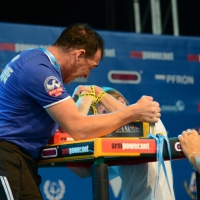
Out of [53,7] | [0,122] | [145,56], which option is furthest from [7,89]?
[53,7]

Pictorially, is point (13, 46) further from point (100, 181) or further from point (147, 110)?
point (100, 181)

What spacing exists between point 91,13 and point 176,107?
6.52ft

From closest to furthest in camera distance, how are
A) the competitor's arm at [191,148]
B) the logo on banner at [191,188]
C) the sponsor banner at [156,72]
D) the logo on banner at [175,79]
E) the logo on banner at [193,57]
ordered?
the competitor's arm at [191,148] < the sponsor banner at [156,72] < the logo on banner at [191,188] < the logo on banner at [175,79] < the logo on banner at [193,57]

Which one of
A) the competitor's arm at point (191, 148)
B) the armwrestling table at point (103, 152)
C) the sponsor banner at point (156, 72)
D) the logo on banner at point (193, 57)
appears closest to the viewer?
the armwrestling table at point (103, 152)

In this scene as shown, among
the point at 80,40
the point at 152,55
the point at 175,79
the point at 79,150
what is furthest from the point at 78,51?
the point at 175,79

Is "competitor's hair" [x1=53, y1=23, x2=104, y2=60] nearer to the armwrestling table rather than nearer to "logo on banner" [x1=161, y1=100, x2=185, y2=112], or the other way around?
the armwrestling table

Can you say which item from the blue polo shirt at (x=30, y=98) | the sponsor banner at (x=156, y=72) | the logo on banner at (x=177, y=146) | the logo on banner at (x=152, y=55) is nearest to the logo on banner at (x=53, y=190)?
the sponsor banner at (x=156, y=72)

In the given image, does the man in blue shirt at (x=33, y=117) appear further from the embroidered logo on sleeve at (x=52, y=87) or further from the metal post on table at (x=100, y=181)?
the metal post on table at (x=100, y=181)

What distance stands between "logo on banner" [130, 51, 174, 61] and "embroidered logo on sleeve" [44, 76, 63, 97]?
2.93 meters

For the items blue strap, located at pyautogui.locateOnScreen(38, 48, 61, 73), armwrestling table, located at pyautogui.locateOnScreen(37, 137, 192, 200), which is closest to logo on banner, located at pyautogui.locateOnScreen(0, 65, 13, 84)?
blue strap, located at pyautogui.locateOnScreen(38, 48, 61, 73)

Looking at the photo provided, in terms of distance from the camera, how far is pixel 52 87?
278 cm

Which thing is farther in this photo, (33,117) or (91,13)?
(91,13)

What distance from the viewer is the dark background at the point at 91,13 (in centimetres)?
694

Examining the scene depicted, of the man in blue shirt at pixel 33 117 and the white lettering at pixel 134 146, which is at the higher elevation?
the man in blue shirt at pixel 33 117
